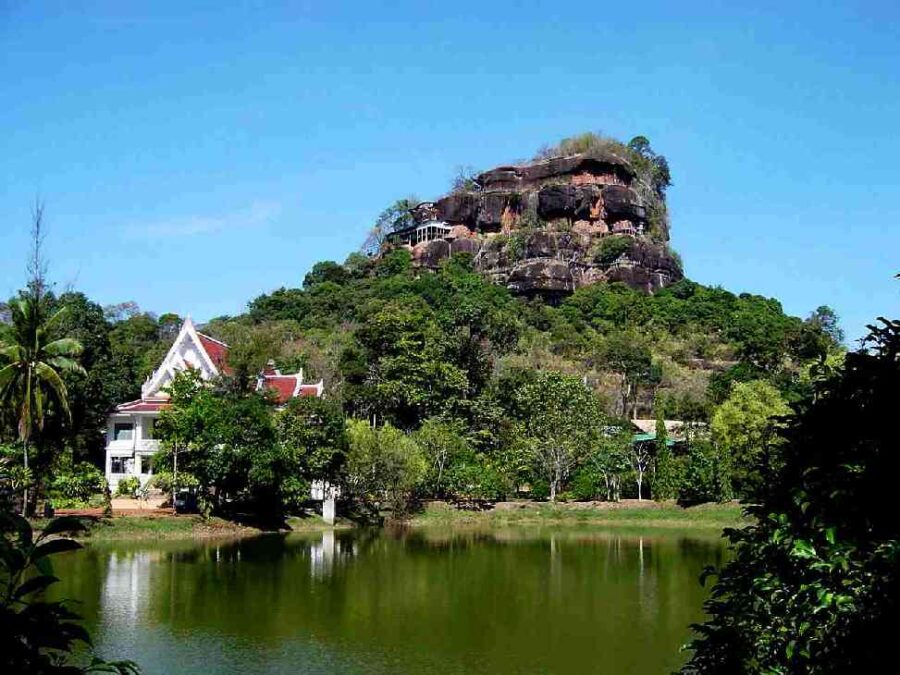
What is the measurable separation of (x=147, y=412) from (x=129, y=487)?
9.74 ft

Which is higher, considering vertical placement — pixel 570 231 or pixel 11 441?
pixel 570 231

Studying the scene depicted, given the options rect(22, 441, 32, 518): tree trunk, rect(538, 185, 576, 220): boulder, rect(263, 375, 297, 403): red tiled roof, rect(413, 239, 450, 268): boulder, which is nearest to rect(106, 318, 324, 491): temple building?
rect(263, 375, 297, 403): red tiled roof

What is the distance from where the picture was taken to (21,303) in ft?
84.5

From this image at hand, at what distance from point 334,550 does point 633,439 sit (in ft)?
60.6

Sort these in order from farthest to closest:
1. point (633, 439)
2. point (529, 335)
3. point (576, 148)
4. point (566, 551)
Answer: point (576, 148), point (529, 335), point (633, 439), point (566, 551)

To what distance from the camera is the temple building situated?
34.5m

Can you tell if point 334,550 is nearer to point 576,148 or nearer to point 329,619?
point 329,619

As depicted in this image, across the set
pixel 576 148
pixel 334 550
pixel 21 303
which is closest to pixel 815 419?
pixel 334 550

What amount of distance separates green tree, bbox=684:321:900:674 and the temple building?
28.4m

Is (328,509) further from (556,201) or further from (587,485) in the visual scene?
(556,201)

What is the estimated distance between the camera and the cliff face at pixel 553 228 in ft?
264

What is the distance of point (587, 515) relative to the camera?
37312mm

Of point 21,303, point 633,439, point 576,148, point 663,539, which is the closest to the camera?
point 21,303

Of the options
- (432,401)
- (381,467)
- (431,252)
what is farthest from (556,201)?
(381,467)
